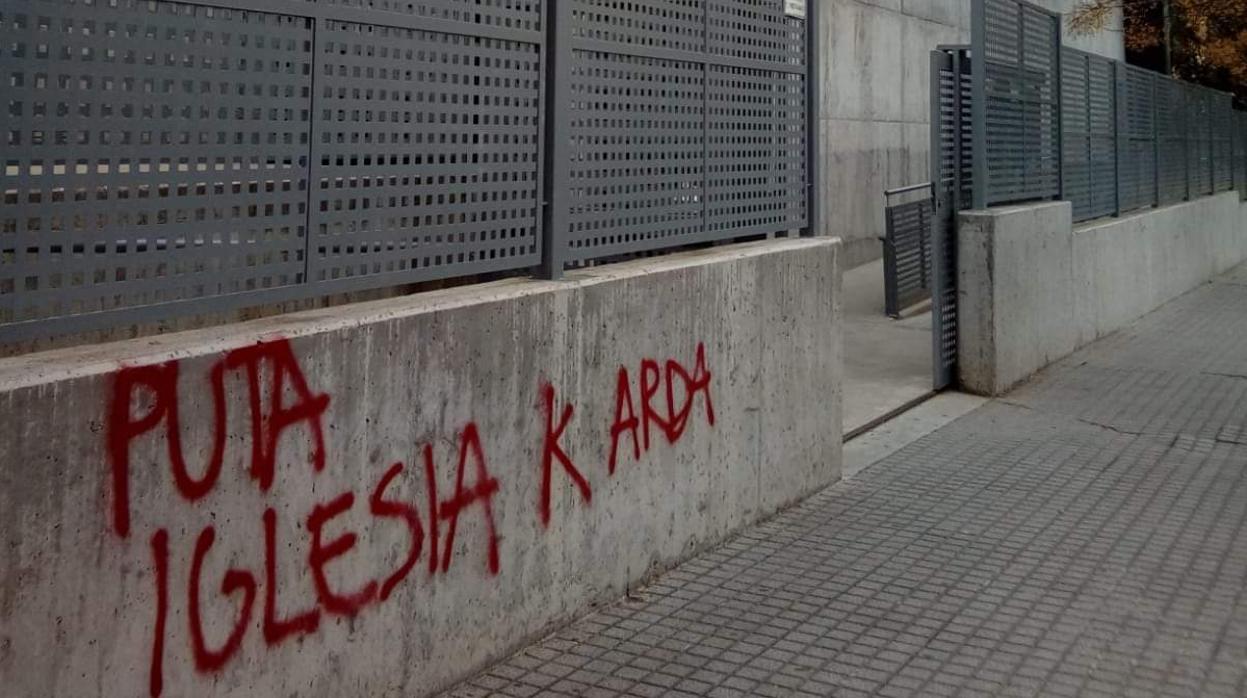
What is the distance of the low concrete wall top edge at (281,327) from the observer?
301cm

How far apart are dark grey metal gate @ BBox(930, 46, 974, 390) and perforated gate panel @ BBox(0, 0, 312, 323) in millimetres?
6641

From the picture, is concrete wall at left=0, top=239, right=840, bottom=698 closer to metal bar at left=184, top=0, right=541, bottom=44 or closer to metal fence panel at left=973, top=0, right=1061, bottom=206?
metal bar at left=184, top=0, right=541, bottom=44

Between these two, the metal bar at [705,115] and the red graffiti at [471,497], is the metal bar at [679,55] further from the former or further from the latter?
the red graffiti at [471,497]

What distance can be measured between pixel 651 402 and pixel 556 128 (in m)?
1.19

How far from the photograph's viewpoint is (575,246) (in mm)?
5141

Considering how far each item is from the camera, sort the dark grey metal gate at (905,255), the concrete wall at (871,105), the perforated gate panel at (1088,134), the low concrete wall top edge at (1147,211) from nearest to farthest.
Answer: the perforated gate panel at (1088,134) → the low concrete wall top edge at (1147,211) → the dark grey metal gate at (905,255) → the concrete wall at (871,105)

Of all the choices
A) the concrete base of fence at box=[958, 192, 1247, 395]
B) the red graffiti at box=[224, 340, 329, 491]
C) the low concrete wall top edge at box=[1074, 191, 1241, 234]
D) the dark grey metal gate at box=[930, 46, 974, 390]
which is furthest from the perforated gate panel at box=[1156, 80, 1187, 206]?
the red graffiti at box=[224, 340, 329, 491]

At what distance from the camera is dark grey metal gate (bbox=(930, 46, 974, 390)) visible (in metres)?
9.59

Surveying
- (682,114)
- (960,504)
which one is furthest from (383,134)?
(960,504)

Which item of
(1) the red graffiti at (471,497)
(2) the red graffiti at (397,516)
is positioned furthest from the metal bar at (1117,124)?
(2) the red graffiti at (397,516)

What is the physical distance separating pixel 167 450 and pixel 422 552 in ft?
3.61

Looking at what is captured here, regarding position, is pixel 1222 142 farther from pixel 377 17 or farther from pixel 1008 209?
pixel 377 17

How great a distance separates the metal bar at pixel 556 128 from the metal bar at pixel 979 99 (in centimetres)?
551

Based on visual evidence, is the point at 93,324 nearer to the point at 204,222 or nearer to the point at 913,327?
the point at 204,222
